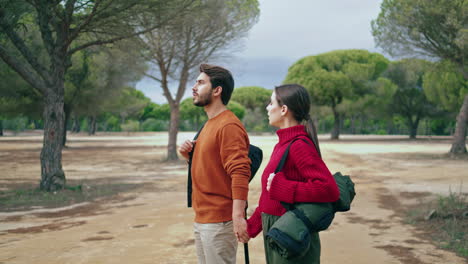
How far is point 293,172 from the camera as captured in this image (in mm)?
2301

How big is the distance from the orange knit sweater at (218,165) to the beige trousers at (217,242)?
4 centimetres

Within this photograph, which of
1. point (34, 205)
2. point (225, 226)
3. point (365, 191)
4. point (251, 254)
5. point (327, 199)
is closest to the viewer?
point (327, 199)

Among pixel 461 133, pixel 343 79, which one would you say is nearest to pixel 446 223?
pixel 461 133

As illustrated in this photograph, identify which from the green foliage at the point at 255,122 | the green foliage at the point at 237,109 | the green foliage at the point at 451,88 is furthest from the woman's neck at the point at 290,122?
the green foliage at the point at 237,109

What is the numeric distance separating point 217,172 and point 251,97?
79.0 metres

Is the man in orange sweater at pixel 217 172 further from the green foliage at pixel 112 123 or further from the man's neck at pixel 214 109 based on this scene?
the green foliage at pixel 112 123

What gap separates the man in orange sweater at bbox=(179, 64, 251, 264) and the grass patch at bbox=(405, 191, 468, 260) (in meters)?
3.85

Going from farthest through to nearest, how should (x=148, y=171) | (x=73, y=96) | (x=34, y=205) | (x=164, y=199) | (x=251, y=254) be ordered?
(x=73, y=96) < (x=148, y=171) < (x=164, y=199) < (x=34, y=205) < (x=251, y=254)

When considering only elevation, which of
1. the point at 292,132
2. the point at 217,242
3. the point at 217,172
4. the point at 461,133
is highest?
the point at 292,132

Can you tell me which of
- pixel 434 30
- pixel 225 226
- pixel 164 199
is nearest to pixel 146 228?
pixel 164 199

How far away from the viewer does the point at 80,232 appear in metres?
6.36

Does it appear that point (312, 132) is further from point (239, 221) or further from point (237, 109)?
point (237, 109)

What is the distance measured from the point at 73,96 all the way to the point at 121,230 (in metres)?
24.6

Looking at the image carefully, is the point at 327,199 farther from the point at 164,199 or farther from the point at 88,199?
the point at 88,199
